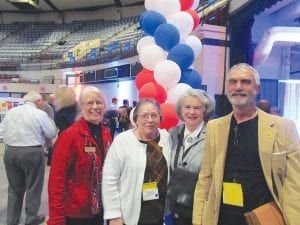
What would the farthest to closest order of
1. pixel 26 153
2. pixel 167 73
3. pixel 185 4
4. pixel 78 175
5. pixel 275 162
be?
pixel 185 4, pixel 26 153, pixel 167 73, pixel 78 175, pixel 275 162

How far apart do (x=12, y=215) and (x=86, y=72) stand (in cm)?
957

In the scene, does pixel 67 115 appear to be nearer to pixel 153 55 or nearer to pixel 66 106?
pixel 66 106

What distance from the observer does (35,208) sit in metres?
3.66

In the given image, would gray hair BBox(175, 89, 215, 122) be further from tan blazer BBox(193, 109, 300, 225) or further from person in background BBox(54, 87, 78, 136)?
person in background BBox(54, 87, 78, 136)

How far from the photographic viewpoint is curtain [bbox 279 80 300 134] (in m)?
4.65

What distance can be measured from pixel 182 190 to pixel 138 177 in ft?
0.76

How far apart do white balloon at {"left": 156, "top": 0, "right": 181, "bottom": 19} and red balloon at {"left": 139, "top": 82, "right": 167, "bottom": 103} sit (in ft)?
2.24

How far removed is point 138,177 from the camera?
1838 millimetres

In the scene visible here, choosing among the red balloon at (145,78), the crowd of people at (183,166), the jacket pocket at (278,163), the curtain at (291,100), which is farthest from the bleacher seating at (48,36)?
the jacket pocket at (278,163)

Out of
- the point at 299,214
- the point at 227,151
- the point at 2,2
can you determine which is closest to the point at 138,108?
the point at 227,151

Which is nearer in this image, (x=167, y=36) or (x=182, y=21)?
(x=167, y=36)

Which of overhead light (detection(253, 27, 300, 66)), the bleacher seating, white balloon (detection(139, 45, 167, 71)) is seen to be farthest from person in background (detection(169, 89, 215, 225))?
the bleacher seating

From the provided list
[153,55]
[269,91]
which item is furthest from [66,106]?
[269,91]

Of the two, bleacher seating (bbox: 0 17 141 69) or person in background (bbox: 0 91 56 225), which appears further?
bleacher seating (bbox: 0 17 141 69)
